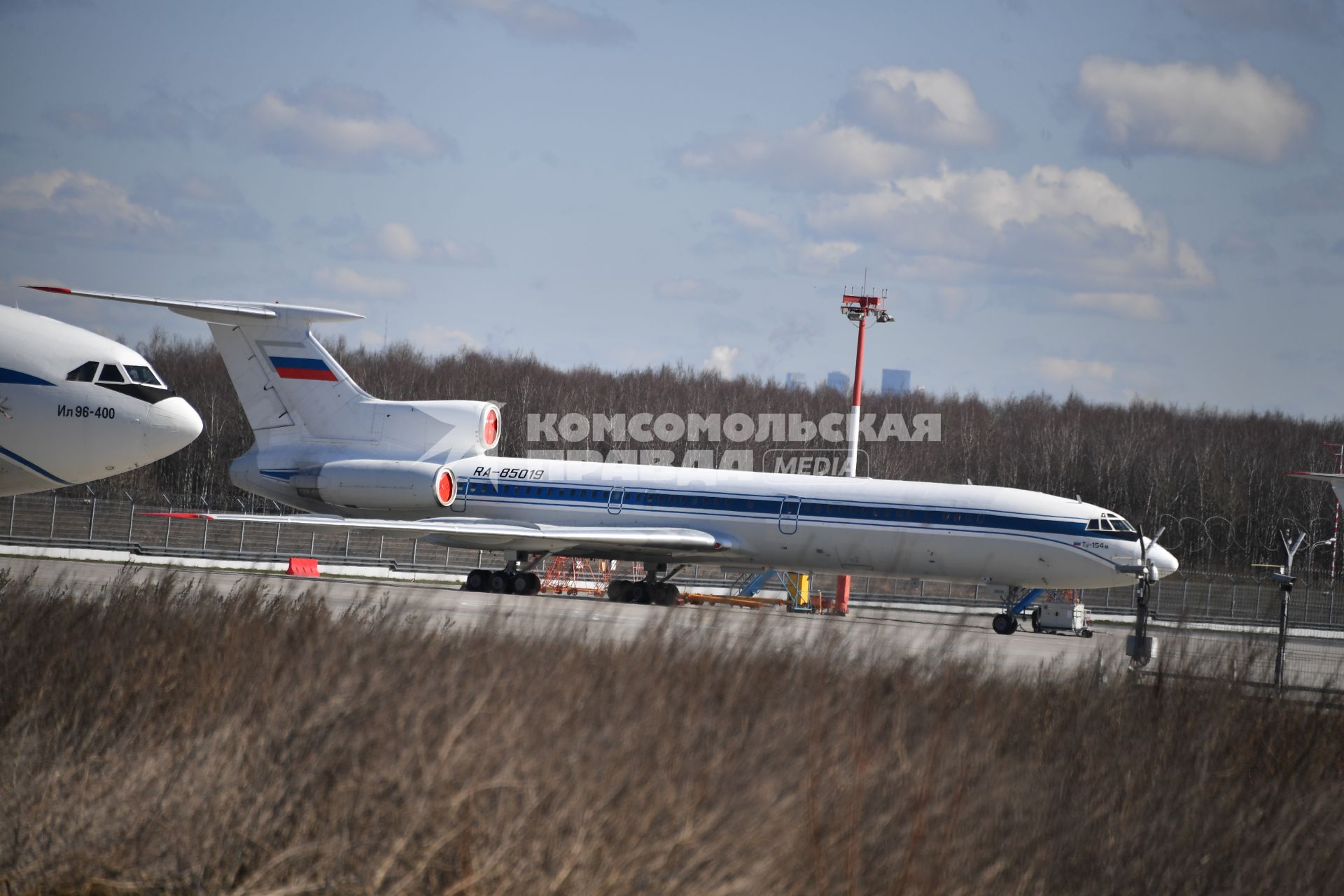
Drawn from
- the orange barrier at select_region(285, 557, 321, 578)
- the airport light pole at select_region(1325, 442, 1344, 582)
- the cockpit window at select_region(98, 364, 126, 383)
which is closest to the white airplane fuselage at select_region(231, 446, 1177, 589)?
the orange barrier at select_region(285, 557, 321, 578)

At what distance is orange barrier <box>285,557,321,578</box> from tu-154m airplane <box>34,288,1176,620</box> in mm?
2644

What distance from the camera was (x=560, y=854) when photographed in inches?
249

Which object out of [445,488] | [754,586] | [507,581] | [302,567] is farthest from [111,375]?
[754,586]

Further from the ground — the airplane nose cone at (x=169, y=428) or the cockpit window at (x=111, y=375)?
the cockpit window at (x=111, y=375)

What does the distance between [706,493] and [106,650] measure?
65.3ft

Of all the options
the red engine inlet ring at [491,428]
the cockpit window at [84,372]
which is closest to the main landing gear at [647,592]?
the red engine inlet ring at [491,428]

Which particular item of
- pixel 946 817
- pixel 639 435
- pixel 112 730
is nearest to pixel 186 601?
pixel 112 730

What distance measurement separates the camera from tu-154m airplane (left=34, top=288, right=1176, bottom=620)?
2652 centimetres

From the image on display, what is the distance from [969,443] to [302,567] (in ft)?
186

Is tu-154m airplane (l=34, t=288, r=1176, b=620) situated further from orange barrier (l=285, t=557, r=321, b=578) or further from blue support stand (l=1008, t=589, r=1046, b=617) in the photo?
orange barrier (l=285, t=557, r=321, b=578)

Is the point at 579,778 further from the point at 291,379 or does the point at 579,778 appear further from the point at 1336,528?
the point at 1336,528

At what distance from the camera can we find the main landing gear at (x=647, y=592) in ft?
97.9

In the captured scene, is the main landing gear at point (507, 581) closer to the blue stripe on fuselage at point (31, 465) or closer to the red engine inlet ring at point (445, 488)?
the red engine inlet ring at point (445, 488)

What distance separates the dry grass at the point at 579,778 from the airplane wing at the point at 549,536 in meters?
17.8
